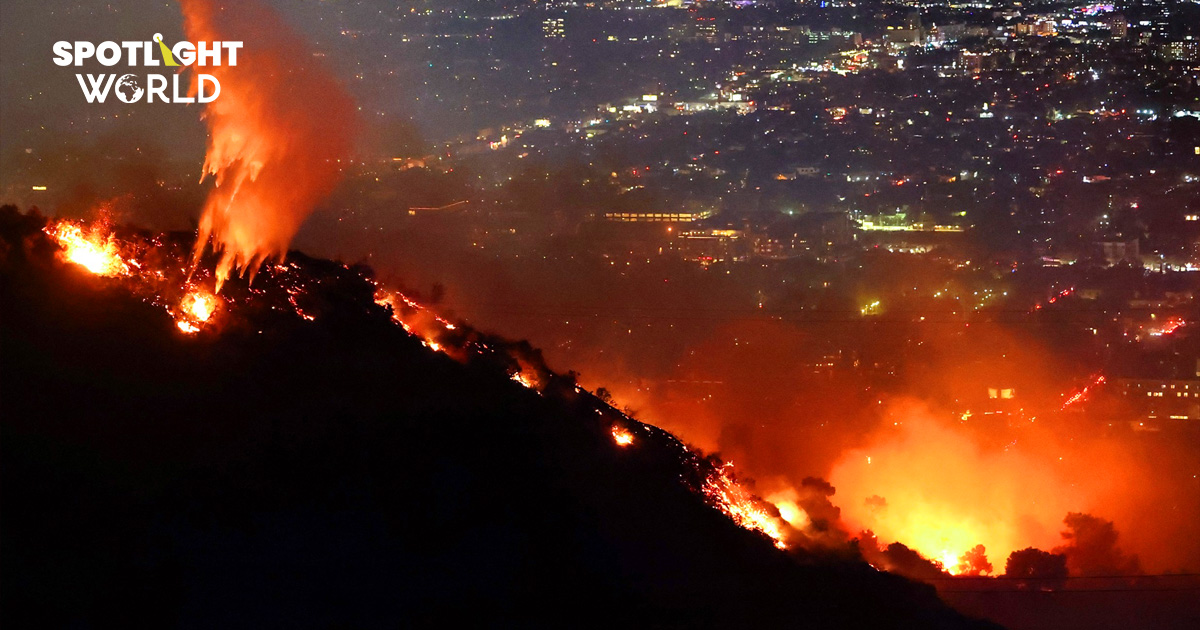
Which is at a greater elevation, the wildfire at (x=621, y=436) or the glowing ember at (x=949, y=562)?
the wildfire at (x=621, y=436)

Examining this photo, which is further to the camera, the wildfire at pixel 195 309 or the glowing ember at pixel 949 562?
the glowing ember at pixel 949 562

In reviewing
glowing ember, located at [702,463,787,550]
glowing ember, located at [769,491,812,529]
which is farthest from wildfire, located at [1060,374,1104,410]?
glowing ember, located at [702,463,787,550]

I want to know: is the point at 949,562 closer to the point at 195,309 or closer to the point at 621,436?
the point at 621,436

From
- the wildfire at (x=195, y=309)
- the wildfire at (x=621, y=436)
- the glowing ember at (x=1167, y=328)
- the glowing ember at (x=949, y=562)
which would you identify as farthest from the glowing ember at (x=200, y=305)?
the glowing ember at (x=1167, y=328)

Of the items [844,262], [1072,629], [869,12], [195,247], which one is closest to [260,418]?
[195,247]

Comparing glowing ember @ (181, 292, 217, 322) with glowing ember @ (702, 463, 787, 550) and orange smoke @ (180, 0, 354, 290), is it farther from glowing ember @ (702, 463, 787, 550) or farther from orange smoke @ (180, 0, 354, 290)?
glowing ember @ (702, 463, 787, 550)

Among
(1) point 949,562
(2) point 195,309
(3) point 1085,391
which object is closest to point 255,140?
(2) point 195,309

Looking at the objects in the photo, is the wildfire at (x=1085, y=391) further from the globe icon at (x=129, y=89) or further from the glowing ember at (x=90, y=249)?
the globe icon at (x=129, y=89)
